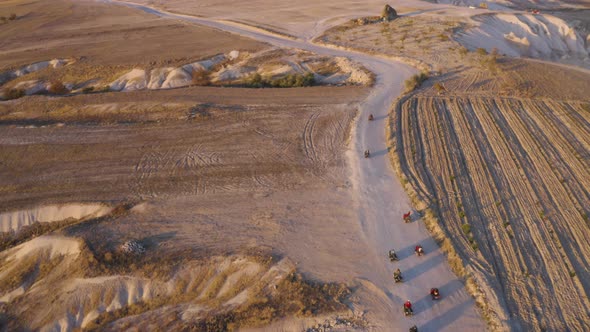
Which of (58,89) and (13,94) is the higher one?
(58,89)

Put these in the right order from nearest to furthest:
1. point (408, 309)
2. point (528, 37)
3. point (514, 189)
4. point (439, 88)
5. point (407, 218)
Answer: point (408, 309) < point (407, 218) < point (514, 189) < point (439, 88) < point (528, 37)

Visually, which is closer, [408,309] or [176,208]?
[408,309]

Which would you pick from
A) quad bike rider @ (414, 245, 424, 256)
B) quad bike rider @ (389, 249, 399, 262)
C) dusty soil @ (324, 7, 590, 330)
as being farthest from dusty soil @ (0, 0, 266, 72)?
quad bike rider @ (414, 245, 424, 256)

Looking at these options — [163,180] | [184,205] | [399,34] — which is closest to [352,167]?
[184,205]

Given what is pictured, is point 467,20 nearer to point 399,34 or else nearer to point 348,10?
point 399,34

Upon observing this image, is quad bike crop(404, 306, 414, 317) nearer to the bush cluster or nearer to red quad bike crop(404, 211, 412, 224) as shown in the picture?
red quad bike crop(404, 211, 412, 224)

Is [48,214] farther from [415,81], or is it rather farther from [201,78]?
[415,81]

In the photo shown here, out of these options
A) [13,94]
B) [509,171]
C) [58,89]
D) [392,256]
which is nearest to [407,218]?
[392,256]
